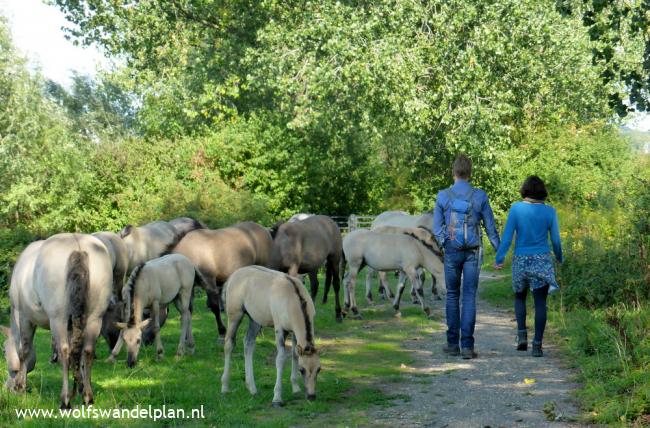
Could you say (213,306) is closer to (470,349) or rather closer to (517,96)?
(470,349)

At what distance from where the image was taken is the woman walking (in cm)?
1086

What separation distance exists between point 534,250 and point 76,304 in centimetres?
→ 571

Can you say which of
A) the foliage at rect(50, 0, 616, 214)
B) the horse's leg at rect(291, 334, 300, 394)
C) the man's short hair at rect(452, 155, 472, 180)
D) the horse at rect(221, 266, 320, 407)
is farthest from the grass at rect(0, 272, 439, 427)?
the foliage at rect(50, 0, 616, 214)

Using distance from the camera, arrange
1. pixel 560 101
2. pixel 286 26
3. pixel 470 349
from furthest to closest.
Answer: pixel 560 101
pixel 286 26
pixel 470 349

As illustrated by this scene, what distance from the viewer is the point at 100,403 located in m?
8.72

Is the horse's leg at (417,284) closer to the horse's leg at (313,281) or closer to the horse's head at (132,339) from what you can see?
the horse's leg at (313,281)

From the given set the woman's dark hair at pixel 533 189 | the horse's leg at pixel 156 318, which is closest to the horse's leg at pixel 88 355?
the horse's leg at pixel 156 318

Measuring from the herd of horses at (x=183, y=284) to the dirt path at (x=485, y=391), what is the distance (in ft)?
4.04

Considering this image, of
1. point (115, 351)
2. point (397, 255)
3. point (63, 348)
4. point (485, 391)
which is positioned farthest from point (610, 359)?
point (397, 255)

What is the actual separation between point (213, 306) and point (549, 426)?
6792mm

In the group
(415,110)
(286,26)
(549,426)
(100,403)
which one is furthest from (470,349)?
(286,26)

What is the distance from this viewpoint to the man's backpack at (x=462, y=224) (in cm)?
1088

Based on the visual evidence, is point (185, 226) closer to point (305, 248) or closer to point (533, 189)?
point (305, 248)

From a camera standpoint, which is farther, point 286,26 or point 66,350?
point 286,26
